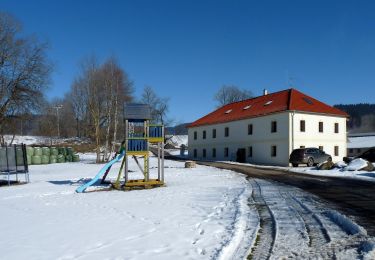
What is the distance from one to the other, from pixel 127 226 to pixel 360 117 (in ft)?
468

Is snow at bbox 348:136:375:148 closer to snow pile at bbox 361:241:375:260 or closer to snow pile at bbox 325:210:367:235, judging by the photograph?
snow pile at bbox 325:210:367:235

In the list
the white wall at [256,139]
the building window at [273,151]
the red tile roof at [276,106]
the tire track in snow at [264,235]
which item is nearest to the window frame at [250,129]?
the white wall at [256,139]

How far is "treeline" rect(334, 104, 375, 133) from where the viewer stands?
130500 mm

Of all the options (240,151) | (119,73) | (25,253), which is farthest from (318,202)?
(119,73)

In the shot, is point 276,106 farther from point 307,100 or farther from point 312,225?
point 312,225

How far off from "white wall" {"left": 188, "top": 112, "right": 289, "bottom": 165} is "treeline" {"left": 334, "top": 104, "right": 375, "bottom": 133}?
290ft

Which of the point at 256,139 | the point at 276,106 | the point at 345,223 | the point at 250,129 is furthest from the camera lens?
the point at 250,129

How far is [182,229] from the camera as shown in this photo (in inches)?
320

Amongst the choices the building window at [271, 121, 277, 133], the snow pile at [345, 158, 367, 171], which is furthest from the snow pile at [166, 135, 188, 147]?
the snow pile at [345, 158, 367, 171]

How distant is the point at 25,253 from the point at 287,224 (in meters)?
5.01

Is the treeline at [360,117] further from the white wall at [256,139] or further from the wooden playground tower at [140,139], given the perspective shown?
the wooden playground tower at [140,139]

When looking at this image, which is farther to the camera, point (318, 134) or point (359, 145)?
point (359, 145)

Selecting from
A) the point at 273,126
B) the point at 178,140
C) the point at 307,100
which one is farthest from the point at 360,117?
the point at 273,126

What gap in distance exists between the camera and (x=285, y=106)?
38.8 m
